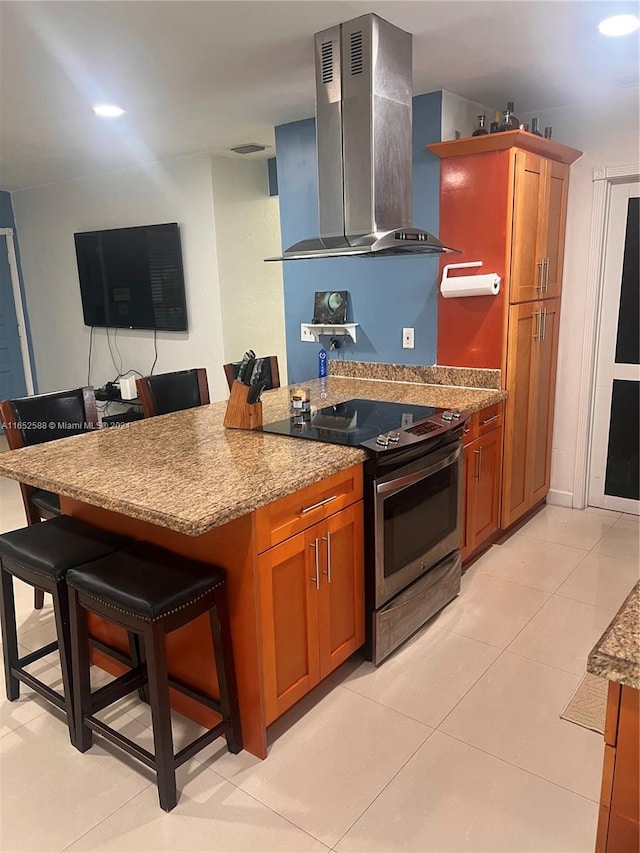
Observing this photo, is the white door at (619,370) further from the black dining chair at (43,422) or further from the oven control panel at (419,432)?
the black dining chair at (43,422)

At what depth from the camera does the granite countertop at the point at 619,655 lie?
3.20 feet

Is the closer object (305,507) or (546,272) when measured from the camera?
(305,507)

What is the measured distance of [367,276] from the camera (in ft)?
12.0

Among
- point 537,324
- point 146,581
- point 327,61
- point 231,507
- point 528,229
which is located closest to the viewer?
point 231,507

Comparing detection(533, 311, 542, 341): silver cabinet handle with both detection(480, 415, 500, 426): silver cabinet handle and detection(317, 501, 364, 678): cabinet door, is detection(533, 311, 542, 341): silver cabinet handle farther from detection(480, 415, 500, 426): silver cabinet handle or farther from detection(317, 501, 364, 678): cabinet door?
detection(317, 501, 364, 678): cabinet door

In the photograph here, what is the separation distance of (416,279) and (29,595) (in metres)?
2.64

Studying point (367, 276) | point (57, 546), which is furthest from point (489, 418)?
point (57, 546)

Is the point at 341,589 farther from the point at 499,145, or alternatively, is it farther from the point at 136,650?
the point at 499,145

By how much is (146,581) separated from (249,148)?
11.9 feet

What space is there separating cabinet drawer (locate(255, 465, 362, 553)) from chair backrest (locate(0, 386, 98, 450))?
51.1 inches

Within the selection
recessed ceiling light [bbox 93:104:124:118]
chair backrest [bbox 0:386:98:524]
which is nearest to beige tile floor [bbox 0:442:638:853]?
chair backrest [bbox 0:386:98:524]

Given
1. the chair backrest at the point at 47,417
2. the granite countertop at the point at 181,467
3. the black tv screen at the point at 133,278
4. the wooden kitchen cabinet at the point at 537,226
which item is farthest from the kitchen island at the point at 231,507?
the black tv screen at the point at 133,278

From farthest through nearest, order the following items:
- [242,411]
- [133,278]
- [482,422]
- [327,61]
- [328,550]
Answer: [133,278] → [482,422] → [242,411] → [327,61] → [328,550]

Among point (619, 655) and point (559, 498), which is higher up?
point (619, 655)
